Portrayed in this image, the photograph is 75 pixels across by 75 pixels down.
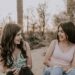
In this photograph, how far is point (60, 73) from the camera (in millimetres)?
3375

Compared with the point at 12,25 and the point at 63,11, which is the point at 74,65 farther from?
the point at 63,11

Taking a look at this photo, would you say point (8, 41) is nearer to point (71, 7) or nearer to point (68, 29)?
point (68, 29)

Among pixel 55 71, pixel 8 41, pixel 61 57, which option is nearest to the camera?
pixel 55 71

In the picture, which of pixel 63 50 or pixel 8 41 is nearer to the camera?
pixel 8 41

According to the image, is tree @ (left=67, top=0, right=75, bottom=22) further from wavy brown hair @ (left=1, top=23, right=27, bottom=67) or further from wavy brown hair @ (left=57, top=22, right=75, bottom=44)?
wavy brown hair @ (left=1, top=23, right=27, bottom=67)

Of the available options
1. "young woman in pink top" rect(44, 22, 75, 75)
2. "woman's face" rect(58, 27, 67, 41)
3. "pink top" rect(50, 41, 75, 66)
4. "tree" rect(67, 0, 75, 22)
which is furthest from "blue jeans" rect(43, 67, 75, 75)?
"tree" rect(67, 0, 75, 22)

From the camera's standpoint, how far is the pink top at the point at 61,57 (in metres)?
3.62

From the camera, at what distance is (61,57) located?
363cm

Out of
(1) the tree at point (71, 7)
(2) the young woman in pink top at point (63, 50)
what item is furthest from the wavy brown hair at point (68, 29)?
(1) the tree at point (71, 7)

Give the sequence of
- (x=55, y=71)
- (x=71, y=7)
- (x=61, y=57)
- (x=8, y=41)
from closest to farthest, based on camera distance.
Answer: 1. (x=55, y=71)
2. (x=8, y=41)
3. (x=61, y=57)
4. (x=71, y=7)

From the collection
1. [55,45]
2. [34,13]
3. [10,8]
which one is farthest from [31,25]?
[55,45]

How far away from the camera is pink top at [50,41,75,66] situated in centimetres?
362

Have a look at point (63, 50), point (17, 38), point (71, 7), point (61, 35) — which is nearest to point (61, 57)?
point (63, 50)

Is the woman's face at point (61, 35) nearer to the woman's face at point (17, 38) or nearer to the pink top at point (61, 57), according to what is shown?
the pink top at point (61, 57)
